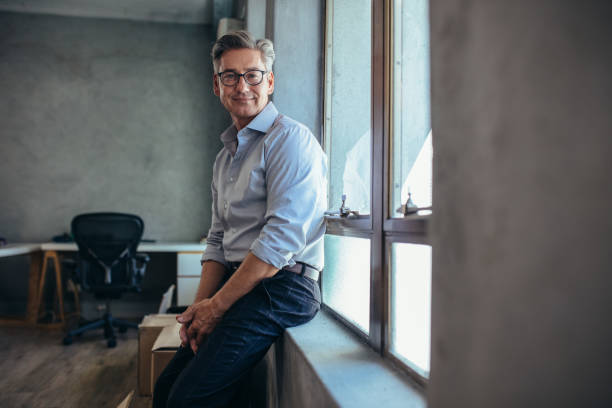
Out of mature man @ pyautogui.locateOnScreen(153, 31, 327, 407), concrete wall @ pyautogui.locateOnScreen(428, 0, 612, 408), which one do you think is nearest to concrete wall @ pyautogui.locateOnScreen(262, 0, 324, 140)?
mature man @ pyautogui.locateOnScreen(153, 31, 327, 407)

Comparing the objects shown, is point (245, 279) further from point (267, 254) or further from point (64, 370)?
point (64, 370)

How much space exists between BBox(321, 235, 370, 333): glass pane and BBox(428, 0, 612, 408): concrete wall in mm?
921

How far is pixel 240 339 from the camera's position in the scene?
1085mm

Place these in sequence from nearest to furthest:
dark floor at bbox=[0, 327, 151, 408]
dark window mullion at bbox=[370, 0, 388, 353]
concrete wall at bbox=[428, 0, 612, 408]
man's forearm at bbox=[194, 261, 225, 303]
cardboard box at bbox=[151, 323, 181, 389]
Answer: concrete wall at bbox=[428, 0, 612, 408] < dark window mullion at bbox=[370, 0, 388, 353] < man's forearm at bbox=[194, 261, 225, 303] < cardboard box at bbox=[151, 323, 181, 389] < dark floor at bbox=[0, 327, 151, 408]

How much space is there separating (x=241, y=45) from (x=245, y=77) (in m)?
0.10

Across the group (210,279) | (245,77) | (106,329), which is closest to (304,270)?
(210,279)

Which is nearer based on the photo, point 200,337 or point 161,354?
point 200,337

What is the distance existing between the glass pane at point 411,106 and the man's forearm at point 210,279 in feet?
2.26

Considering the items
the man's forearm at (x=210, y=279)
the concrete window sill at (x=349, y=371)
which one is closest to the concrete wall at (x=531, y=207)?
the concrete window sill at (x=349, y=371)

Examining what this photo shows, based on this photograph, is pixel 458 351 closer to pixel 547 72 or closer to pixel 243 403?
pixel 547 72

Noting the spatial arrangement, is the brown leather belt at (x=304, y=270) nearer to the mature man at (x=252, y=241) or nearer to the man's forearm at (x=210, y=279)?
the mature man at (x=252, y=241)

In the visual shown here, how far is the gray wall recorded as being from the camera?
14.1 ft

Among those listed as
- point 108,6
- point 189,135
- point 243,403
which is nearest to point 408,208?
point 243,403

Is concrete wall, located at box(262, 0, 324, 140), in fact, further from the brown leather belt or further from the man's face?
the brown leather belt
